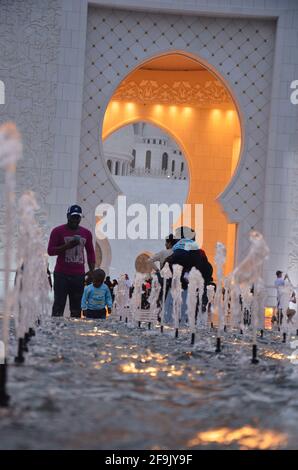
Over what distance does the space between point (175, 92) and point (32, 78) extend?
3.80 metres

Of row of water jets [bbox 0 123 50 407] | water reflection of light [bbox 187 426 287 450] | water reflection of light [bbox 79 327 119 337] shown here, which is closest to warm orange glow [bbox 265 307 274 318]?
row of water jets [bbox 0 123 50 407]

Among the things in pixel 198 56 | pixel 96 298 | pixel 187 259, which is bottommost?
pixel 96 298

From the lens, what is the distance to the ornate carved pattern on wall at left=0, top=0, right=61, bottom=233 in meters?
8.12

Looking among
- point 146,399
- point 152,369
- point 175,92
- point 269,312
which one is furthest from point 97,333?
point 175,92

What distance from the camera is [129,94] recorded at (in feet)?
37.7

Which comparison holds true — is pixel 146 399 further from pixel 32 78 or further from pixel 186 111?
pixel 186 111

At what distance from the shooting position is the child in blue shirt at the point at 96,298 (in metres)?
4.64

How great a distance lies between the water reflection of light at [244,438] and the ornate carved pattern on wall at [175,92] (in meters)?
10.2

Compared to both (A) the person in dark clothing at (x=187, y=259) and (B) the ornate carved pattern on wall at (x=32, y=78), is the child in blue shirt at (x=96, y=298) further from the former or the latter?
(B) the ornate carved pattern on wall at (x=32, y=78)

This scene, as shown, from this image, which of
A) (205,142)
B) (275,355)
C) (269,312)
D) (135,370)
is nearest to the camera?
(135,370)

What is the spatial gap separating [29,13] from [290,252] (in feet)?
11.6

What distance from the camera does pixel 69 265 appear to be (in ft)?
15.1

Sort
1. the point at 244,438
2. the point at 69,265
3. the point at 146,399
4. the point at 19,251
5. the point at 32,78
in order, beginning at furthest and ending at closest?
the point at 32,78 → the point at 69,265 → the point at 19,251 → the point at 146,399 → the point at 244,438

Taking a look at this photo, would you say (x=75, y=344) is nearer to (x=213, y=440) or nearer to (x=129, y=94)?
(x=213, y=440)
